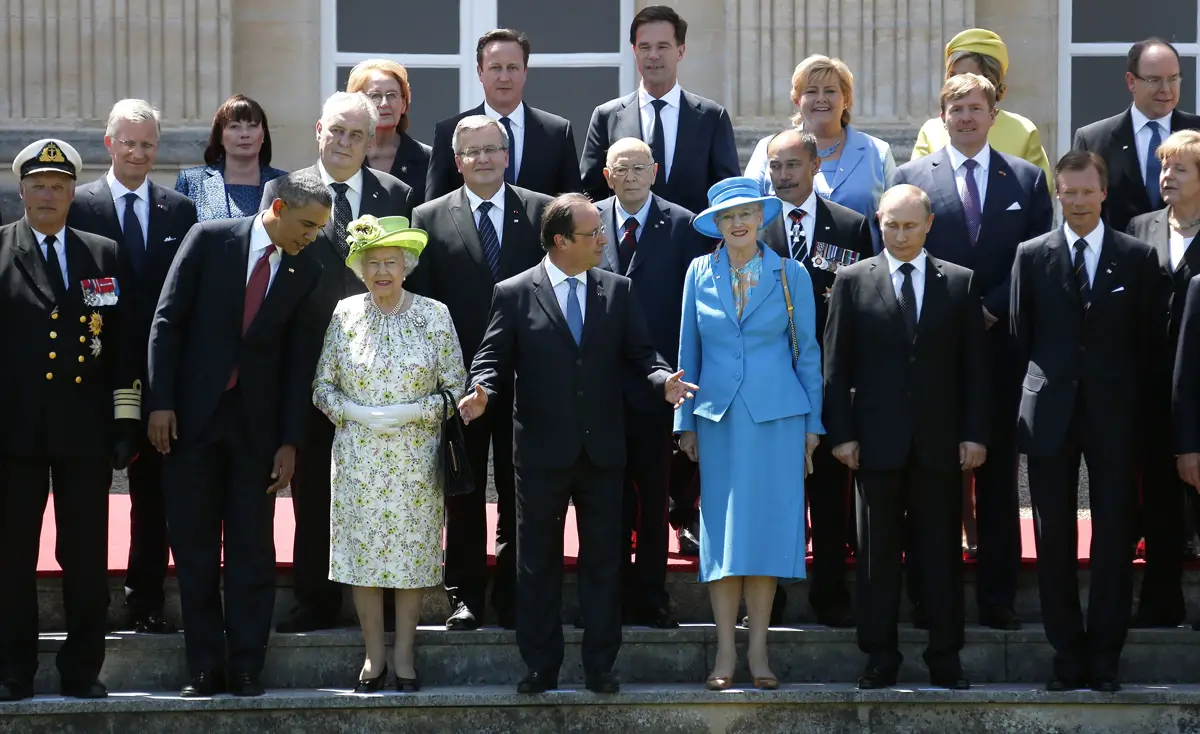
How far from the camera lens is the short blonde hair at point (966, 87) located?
7840 mm

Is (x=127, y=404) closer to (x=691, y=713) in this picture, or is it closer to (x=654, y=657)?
(x=654, y=657)

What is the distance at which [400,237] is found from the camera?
726 cm

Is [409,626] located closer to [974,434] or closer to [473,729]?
[473,729]

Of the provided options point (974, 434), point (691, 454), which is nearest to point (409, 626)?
point (691, 454)

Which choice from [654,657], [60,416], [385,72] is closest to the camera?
[60,416]

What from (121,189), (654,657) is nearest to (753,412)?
(654,657)

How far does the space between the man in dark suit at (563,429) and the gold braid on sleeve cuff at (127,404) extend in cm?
125

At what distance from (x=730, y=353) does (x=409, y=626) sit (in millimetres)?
1594

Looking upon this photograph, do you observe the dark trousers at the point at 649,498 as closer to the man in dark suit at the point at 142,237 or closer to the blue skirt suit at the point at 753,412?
the blue skirt suit at the point at 753,412

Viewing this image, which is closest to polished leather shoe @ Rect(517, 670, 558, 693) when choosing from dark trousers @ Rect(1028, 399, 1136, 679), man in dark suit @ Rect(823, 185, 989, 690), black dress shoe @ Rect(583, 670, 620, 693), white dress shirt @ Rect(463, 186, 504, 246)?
black dress shoe @ Rect(583, 670, 620, 693)

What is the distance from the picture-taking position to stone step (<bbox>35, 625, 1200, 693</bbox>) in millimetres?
7523

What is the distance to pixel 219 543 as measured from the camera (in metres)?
7.32

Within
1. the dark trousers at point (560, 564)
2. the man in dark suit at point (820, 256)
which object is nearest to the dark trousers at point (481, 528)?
the dark trousers at point (560, 564)

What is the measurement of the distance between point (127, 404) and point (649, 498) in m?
2.02
